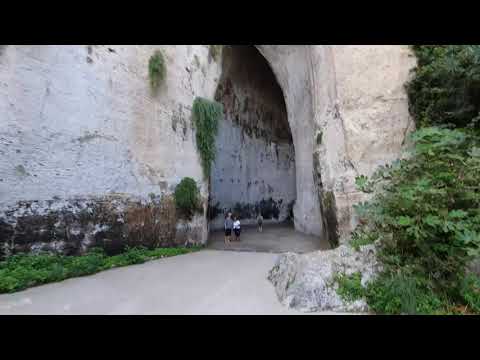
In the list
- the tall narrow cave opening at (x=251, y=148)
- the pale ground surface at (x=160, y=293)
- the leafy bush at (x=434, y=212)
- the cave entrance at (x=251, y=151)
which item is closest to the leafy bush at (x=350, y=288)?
the leafy bush at (x=434, y=212)

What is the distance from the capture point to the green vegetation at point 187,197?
28.3 feet

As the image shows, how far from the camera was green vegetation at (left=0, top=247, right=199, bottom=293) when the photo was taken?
426 centimetres

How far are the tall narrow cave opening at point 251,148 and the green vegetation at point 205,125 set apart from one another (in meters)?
5.30

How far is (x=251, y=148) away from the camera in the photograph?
18.8m

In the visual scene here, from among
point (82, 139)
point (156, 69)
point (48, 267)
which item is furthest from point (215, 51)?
point (48, 267)

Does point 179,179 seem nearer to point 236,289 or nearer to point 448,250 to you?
point 236,289

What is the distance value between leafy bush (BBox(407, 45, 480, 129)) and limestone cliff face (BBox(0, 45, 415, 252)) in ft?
1.27

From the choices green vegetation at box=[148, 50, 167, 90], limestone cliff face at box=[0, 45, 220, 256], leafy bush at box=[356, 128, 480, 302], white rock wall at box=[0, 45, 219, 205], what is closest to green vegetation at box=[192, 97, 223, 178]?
white rock wall at box=[0, 45, 219, 205]

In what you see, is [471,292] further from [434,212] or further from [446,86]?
[446,86]

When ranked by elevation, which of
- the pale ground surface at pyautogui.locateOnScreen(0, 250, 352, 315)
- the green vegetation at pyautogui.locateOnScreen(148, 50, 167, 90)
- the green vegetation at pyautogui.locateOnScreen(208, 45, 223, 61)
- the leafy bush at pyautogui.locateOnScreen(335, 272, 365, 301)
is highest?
the green vegetation at pyautogui.locateOnScreen(208, 45, 223, 61)

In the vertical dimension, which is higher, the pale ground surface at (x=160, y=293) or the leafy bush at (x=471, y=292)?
the leafy bush at (x=471, y=292)

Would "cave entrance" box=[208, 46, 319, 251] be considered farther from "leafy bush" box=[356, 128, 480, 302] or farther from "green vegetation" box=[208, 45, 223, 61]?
"leafy bush" box=[356, 128, 480, 302]

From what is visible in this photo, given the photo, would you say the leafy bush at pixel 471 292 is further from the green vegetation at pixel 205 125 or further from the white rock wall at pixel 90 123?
the green vegetation at pixel 205 125

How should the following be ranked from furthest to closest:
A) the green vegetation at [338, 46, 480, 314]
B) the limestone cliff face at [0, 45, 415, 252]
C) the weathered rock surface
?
1. the limestone cliff face at [0, 45, 415, 252]
2. the weathered rock surface
3. the green vegetation at [338, 46, 480, 314]
